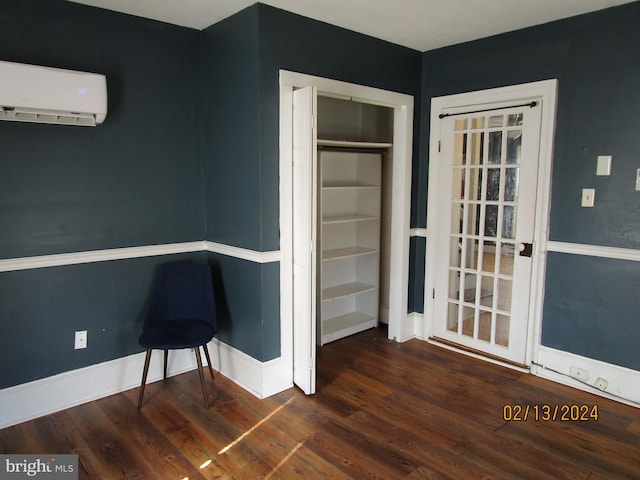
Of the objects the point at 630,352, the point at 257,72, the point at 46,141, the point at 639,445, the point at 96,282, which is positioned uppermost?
the point at 257,72

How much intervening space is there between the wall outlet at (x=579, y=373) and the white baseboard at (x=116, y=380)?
190cm

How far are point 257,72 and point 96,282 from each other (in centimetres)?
165

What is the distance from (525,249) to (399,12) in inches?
71.3

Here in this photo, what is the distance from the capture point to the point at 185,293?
317 cm

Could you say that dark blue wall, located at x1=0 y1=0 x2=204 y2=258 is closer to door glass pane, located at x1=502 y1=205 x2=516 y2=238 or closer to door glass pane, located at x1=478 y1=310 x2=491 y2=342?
door glass pane, located at x1=502 y1=205 x2=516 y2=238

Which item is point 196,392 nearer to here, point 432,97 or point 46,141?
point 46,141

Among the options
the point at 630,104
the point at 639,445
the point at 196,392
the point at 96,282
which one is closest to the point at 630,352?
the point at 639,445

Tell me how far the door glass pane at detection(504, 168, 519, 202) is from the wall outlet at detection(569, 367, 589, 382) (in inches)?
47.6

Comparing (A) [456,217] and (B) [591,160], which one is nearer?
(B) [591,160]

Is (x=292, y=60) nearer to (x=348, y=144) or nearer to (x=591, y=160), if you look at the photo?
(x=348, y=144)

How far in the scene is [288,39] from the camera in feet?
9.56

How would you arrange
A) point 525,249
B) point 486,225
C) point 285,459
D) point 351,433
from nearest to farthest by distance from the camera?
1. point 285,459
2. point 351,433
3. point 525,249
4. point 486,225

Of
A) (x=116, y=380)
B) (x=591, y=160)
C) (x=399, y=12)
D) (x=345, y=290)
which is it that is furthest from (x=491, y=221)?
(x=116, y=380)

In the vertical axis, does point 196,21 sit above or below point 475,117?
above
